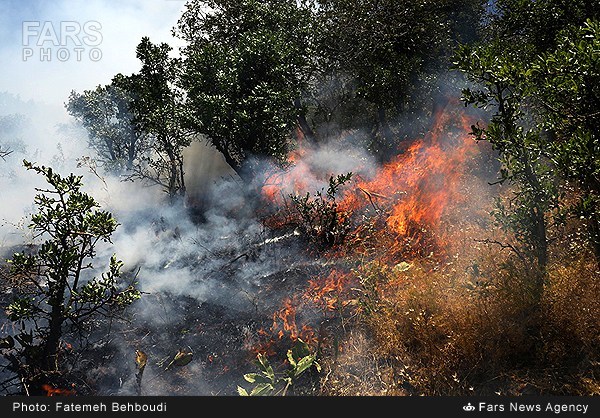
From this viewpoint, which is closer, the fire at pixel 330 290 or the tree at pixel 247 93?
the fire at pixel 330 290

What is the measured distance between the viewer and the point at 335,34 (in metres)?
16.5

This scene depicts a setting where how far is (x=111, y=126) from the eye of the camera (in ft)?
109

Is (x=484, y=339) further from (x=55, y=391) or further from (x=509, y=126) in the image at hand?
(x=55, y=391)

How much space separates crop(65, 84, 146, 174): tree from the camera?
30797 millimetres

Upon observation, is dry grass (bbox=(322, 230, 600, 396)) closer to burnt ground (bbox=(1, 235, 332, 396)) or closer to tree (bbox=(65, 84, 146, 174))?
burnt ground (bbox=(1, 235, 332, 396))

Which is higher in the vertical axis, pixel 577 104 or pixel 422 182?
pixel 422 182

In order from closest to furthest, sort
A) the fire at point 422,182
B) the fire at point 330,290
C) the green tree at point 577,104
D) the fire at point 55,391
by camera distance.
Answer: the green tree at point 577,104 → the fire at point 55,391 → the fire at point 330,290 → the fire at point 422,182

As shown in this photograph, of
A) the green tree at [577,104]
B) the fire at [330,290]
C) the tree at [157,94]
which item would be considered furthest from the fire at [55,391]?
the green tree at [577,104]

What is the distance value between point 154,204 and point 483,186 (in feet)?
52.5

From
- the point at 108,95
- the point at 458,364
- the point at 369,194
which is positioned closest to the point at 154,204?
the point at 369,194

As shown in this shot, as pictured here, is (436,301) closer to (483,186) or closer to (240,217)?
(483,186)

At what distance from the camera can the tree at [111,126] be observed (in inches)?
1212

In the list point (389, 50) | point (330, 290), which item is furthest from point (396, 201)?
point (389, 50)

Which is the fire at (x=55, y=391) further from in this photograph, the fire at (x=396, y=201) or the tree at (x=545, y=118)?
the tree at (x=545, y=118)
